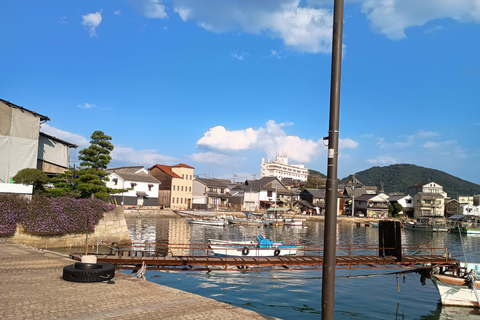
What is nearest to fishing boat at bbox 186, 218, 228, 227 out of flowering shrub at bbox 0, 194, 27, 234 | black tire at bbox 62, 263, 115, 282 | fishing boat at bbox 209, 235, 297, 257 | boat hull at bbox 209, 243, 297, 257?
fishing boat at bbox 209, 235, 297, 257

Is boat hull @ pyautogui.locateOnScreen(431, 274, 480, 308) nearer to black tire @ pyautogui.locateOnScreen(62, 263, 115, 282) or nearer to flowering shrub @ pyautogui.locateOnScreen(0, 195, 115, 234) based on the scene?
black tire @ pyautogui.locateOnScreen(62, 263, 115, 282)

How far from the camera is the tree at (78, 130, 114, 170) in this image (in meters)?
39.5

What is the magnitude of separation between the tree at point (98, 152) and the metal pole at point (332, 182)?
1487 inches

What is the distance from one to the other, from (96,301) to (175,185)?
79.7m

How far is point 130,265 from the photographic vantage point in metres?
18.0

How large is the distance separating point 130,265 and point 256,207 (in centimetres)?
8789

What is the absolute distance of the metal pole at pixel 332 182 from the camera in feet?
20.2

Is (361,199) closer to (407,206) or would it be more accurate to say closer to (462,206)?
(407,206)

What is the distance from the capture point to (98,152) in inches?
1587

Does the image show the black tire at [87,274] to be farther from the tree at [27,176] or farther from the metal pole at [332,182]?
the tree at [27,176]

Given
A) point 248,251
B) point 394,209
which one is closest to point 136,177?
point 248,251

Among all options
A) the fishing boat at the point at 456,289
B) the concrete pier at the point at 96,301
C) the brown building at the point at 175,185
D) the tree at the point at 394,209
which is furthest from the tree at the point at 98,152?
the tree at the point at 394,209

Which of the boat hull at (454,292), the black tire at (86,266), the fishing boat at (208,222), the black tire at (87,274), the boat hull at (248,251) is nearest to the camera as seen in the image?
the black tire at (87,274)

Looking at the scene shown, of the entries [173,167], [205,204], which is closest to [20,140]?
[173,167]
